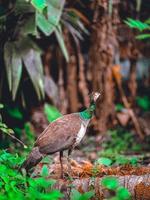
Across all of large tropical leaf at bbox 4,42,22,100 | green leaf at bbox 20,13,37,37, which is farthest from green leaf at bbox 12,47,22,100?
green leaf at bbox 20,13,37,37

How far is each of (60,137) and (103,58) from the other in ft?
14.3

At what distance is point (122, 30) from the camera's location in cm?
928

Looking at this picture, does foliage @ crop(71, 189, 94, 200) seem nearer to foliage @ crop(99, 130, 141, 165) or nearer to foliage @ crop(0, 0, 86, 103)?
foliage @ crop(0, 0, 86, 103)

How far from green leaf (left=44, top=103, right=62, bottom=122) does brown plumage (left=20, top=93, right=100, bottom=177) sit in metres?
3.26

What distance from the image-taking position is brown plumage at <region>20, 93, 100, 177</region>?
4164 mm

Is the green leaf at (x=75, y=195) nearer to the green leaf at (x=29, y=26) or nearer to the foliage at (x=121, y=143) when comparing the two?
the green leaf at (x=29, y=26)

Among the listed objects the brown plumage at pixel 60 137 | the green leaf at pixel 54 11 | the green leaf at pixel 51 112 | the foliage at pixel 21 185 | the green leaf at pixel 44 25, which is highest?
the green leaf at pixel 54 11

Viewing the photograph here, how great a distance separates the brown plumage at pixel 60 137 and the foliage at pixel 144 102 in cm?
572

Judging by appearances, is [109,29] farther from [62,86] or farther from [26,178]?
[26,178]

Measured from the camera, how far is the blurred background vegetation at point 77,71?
7.04m

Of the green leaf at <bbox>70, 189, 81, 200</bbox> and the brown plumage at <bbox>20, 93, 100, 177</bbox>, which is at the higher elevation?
the brown plumage at <bbox>20, 93, 100, 177</bbox>

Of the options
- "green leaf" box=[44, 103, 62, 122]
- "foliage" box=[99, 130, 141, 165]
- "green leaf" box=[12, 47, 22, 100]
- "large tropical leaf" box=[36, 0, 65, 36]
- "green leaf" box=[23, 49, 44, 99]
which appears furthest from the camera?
"foliage" box=[99, 130, 141, 165]

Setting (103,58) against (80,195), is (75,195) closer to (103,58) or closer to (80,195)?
(80,195)

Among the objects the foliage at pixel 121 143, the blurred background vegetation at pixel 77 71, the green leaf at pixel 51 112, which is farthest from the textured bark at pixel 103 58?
the green leaf at pixel 51 112
